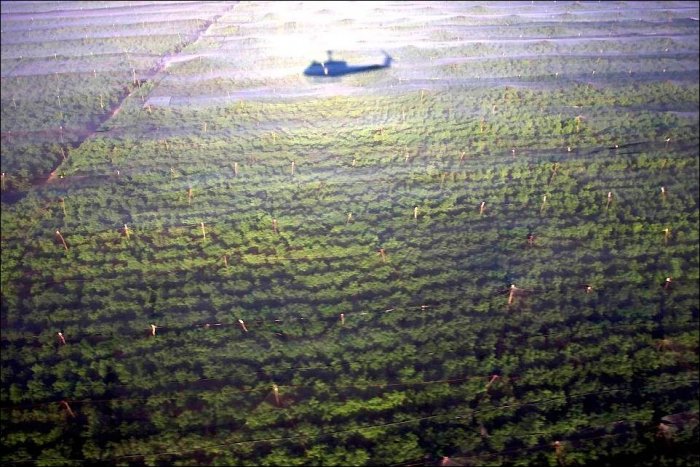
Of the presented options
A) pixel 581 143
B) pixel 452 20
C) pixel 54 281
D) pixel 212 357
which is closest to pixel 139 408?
pixel 212 357

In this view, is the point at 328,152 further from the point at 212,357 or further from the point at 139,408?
the point at 139,408

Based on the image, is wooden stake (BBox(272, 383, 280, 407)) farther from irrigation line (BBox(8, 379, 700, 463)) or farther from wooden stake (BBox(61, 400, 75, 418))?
wooden stake (BBox(61, 400, 75, 418))

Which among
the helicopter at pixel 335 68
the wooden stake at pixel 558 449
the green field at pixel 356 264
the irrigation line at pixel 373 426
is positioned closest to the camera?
the wooden stake at pixel 558 449

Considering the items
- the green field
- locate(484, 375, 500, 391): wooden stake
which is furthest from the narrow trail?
locate(484, 375, 500, 391): wooden stake

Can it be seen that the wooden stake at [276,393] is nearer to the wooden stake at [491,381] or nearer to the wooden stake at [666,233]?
the wooden stake at [491,381]

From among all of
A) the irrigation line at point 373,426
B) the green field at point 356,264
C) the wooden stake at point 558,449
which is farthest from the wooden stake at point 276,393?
the wooden stake at point 558,449

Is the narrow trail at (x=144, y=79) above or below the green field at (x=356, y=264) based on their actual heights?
above
